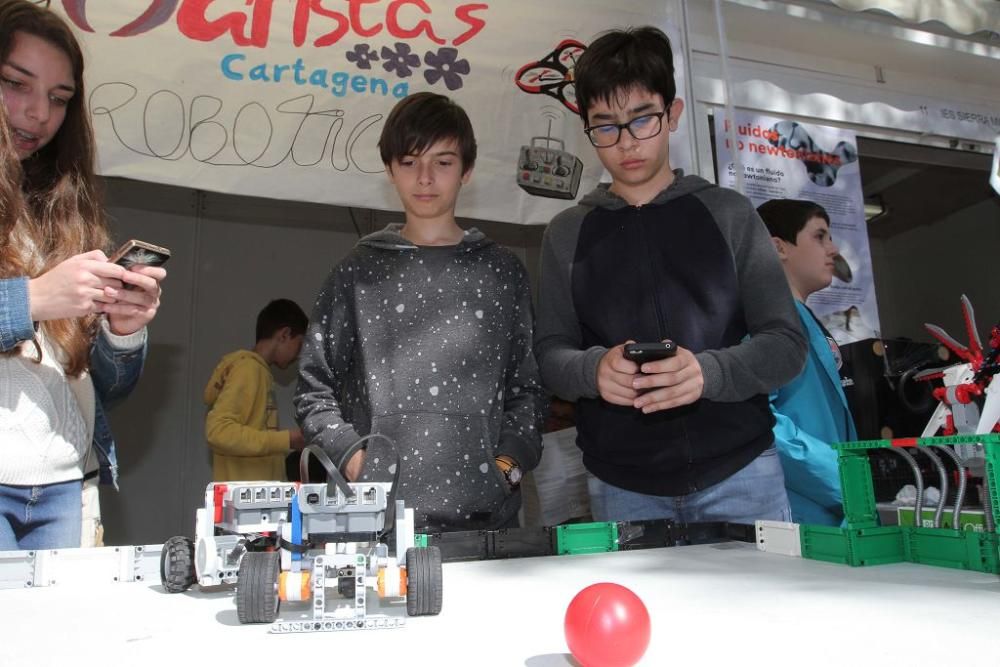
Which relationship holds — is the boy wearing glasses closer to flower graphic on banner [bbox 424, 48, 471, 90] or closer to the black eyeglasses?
the black eyeglasses

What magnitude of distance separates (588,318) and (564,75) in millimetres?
1330

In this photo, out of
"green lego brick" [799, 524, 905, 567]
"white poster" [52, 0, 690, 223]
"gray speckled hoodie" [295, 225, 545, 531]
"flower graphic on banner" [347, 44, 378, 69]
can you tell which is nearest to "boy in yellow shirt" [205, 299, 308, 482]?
"white poster" [52, 0, 690, 223]

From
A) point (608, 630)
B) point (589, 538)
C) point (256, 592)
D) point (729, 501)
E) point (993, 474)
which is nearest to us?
point (608, 630)

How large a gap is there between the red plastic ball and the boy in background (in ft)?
3.36

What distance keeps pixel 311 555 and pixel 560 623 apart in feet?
0.95

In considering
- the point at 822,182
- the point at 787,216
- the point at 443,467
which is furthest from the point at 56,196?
the point at 822,182

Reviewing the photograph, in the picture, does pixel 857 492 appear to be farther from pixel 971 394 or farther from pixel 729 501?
pixel 971 394

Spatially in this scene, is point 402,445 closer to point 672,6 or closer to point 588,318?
point 588,318

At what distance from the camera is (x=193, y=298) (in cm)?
425

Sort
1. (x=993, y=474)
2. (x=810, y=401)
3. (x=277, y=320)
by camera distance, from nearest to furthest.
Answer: (x=993, y=474)
(x=810, y=401)
(x=277, y=320)

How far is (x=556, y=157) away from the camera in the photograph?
246 centimetres

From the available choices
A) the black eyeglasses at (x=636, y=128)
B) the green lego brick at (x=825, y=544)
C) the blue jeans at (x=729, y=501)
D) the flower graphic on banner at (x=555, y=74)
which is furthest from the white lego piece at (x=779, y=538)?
the flower graphic on banner at (x=555, y=74)

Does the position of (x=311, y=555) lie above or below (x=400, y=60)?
below

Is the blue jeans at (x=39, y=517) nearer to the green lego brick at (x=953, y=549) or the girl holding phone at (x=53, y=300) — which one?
the girl holding phone at (x=53, y=300)
